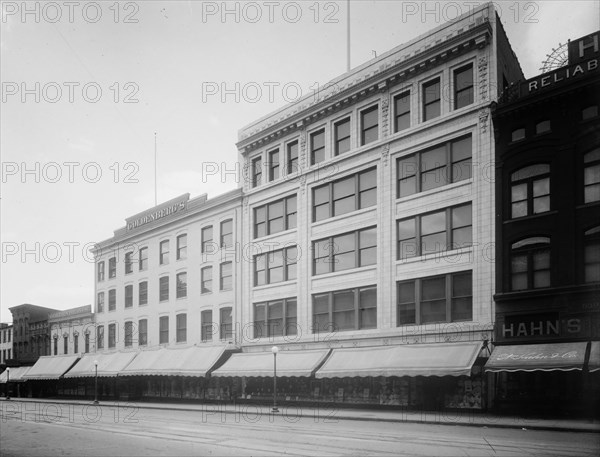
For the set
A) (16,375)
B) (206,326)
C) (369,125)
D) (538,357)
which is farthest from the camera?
(16,375)

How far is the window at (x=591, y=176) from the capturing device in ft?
78.9

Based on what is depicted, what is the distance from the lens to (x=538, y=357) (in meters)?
23.5

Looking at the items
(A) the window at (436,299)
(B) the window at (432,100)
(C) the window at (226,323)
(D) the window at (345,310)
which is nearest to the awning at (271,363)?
(D) the window at (345,310)

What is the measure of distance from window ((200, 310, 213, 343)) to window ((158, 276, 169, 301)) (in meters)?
5.26

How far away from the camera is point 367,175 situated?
32781 mm

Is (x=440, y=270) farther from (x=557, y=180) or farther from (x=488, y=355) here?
(x=557, y=180)

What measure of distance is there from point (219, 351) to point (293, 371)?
779 centimetres

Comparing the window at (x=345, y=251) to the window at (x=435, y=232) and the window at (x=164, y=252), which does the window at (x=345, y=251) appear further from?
the window at (x=164, y=252)

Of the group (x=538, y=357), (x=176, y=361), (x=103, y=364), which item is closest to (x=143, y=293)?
(x=103, y=364)

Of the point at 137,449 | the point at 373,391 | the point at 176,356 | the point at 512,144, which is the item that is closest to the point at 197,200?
the point at 176,356

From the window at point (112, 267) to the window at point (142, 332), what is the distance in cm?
694

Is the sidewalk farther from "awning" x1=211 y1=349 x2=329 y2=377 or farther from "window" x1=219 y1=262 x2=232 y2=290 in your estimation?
"window" x1=219 y1=262 x2=232 y2=290

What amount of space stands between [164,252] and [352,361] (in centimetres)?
2238

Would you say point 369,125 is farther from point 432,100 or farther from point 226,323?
point 226,323
